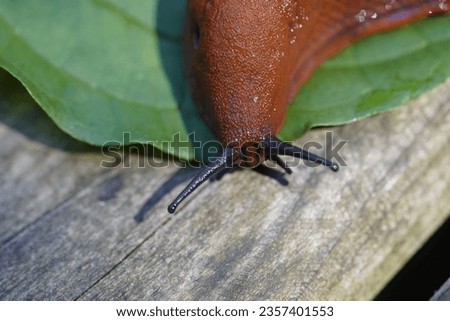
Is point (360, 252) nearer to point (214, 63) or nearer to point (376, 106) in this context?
point (376, 106)

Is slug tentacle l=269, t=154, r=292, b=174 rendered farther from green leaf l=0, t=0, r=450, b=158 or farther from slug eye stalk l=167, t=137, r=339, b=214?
green leaf l=0, t=0, r=450, b=158

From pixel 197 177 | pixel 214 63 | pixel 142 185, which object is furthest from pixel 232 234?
pixel 214 63

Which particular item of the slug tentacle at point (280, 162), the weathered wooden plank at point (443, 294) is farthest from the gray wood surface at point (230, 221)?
the weathered wooden plank at point (443, 294)

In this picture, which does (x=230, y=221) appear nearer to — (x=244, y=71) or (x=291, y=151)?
(x=291, y=151)

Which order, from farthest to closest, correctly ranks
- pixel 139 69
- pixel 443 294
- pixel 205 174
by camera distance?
pixel 139 69
pixel 205 174
pixel 443 294

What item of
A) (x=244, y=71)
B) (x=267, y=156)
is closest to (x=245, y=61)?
(x=244, y=71)

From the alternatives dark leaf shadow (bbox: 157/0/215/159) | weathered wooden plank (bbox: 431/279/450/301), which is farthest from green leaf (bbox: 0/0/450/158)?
weathered wooden plank (bbox: 431/279/450/301)
